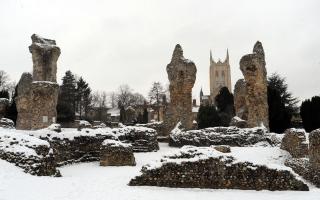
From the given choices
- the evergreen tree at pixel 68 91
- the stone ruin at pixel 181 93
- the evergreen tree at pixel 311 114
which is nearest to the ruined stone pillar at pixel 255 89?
the stone ruin at pixel 181 93

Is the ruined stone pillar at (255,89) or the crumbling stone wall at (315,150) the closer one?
the crumbling stone wall at (315,150)

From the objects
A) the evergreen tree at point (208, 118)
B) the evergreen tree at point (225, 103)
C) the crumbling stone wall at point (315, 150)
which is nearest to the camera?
the crumbling stone wall at point (315, 150)

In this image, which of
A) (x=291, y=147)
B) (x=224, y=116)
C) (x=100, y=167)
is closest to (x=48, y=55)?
(x=100, y=167)

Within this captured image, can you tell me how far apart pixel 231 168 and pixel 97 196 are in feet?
14.0

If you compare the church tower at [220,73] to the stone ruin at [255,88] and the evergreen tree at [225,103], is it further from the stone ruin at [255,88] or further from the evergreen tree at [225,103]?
the stone ruin at [255,88]

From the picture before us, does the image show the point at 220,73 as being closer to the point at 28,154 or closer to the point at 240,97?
the point at 240,97

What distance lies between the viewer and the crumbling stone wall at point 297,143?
16.4 m

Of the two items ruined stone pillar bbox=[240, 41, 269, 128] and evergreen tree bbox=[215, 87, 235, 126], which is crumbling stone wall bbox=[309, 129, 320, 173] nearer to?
ruined stone pillar bbox=[240, 41, 269, 128]

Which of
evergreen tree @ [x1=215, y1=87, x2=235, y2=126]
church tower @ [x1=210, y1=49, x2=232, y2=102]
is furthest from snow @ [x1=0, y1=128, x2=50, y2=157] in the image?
church tower @ [x1=210, y1=49, x2=232, y2=102]

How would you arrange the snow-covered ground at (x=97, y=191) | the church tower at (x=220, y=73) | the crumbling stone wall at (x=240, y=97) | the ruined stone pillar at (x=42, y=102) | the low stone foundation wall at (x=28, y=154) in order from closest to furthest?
the snow-covered ground at (x=97, y=191) < the low stone foundation wall at (x=28, y=154) < the ruined stone pillar at (x=42, y=102) < the crumbling stone wall at (x=240, y=97) < the church tower at (x=220, y=73)

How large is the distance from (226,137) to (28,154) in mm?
12843

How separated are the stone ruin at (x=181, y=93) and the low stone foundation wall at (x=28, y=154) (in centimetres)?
1497

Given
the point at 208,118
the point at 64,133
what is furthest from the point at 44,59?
the point at 208,118

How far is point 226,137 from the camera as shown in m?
22.2
